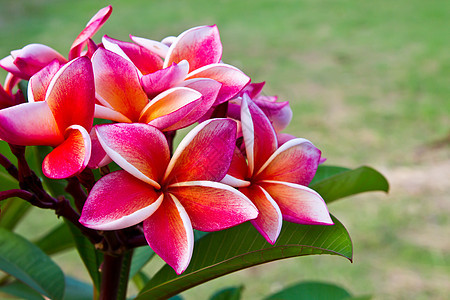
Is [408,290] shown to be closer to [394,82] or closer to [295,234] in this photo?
[295,234]

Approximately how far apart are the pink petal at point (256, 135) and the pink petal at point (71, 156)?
0.36 feet

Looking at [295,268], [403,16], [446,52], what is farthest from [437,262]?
[403,16]

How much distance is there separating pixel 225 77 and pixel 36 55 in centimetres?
15

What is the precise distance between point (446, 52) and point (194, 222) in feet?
12.1

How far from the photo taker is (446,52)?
3.59 meters

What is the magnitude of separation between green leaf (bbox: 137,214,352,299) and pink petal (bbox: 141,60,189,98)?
138 millimetres

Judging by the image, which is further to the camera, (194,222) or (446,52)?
(446,52)

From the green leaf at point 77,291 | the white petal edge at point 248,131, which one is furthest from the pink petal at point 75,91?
the green leaf at point 77,291

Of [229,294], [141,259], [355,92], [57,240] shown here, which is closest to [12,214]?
[57,240]

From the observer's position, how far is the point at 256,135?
0.38 metres

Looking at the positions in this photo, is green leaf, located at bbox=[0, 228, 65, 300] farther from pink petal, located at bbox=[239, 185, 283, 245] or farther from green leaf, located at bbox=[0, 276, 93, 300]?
pink petal, located at bbox=[239, 185, 283, 245]

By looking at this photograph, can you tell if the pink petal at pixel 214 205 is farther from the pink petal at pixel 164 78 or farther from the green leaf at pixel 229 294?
the green leaf at pixel 229 294

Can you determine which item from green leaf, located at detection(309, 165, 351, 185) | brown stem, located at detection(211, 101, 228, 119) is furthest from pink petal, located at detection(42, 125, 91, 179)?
green leaf, located at detection(309, 165, 351, 185)

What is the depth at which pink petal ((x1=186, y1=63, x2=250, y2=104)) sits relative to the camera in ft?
1.23
